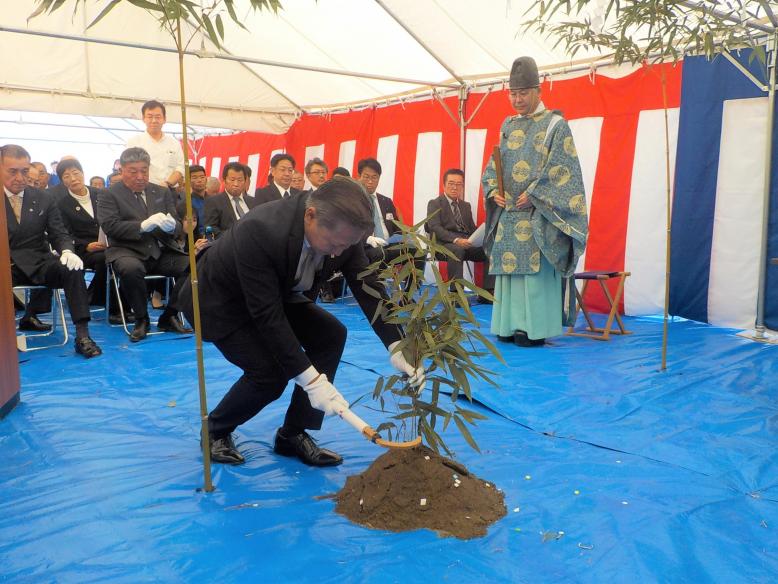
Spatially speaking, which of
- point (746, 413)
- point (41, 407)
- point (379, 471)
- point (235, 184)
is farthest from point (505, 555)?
point (235, 184)

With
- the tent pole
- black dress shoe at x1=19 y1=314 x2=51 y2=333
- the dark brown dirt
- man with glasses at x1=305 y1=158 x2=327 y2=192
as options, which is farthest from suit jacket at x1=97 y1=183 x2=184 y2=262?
the tent pole

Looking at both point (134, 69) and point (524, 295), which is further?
point (134, 69)

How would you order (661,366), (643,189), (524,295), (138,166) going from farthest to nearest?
(643,189), (138,166), (524,295), (661,366)

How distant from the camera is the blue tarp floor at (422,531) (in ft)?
5.38

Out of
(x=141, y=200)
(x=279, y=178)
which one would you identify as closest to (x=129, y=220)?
(x=141, y=200)

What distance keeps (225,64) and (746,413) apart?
649 cm

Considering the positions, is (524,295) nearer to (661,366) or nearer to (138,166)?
(661,366)

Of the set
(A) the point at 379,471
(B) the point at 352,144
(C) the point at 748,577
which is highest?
(B) the point at 352,144

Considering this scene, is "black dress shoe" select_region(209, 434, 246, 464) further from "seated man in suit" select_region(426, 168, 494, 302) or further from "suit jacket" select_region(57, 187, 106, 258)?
"seated man in suit" select_region(426, 168, 494, 302)

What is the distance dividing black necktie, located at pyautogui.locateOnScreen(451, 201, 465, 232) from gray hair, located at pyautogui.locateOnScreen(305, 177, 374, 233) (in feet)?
14.1

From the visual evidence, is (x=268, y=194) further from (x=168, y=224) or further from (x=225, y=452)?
(x=225, y=452)

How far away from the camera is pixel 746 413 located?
280cm

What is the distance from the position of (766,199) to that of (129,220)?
4.23 m

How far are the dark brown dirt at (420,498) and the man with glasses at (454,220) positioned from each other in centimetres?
397
